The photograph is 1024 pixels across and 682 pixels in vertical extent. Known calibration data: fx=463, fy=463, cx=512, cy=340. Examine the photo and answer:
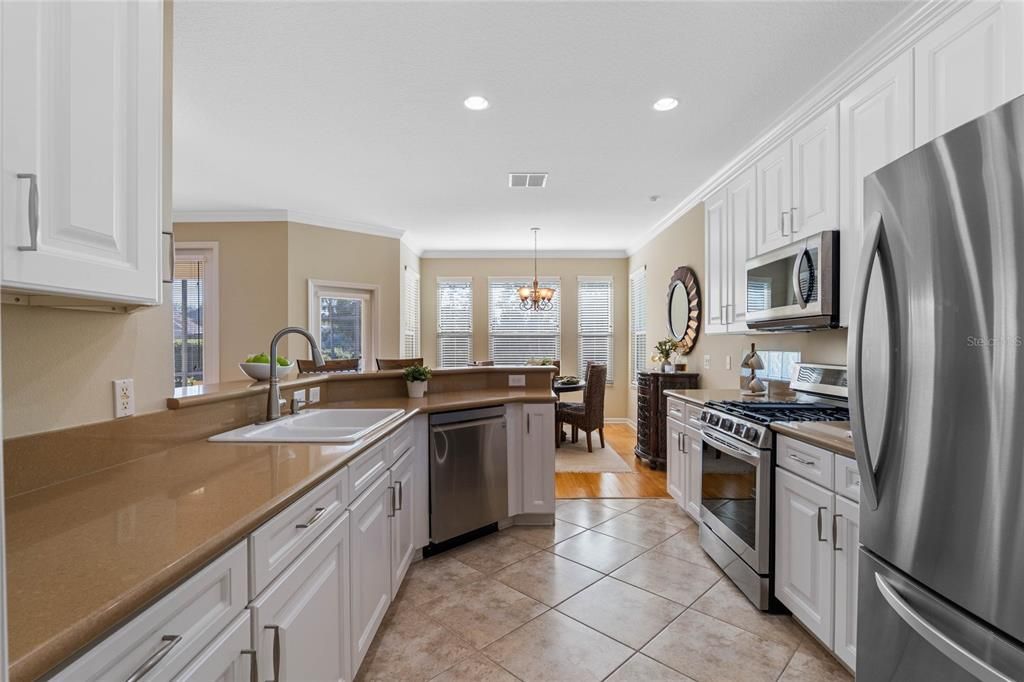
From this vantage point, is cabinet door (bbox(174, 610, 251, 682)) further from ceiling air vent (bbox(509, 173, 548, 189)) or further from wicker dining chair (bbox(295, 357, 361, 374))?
ceiling air vent (bbox(509, 173, 548, 189))

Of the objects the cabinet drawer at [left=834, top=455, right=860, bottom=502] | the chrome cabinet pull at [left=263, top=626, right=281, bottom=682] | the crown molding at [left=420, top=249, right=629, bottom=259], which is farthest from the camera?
the crown molding at [left=420, top=249, right=629, bottom=259]

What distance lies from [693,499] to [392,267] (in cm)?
453

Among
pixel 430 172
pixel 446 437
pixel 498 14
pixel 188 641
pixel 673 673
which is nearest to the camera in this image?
pixel 188 641

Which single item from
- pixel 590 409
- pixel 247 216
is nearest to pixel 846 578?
pixel 590 409

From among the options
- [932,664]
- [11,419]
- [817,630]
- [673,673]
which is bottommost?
[673,673]

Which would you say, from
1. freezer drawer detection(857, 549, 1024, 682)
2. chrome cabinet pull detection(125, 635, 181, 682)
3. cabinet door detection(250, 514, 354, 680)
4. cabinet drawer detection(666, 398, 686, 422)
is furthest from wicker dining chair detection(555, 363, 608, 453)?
chrome cabinet pull detection(125, 635, 181, 682)

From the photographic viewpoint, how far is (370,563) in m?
1.85

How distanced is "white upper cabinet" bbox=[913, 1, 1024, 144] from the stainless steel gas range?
4.18 feet

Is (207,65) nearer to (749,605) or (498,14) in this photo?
(498,14)

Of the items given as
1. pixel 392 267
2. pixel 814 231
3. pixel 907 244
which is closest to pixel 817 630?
pixel 907 244

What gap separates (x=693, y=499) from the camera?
10.4 feet

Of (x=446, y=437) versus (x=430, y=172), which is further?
(x=430, y=172)

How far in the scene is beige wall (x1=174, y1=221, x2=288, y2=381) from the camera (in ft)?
17.4

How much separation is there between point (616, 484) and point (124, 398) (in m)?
3.67
